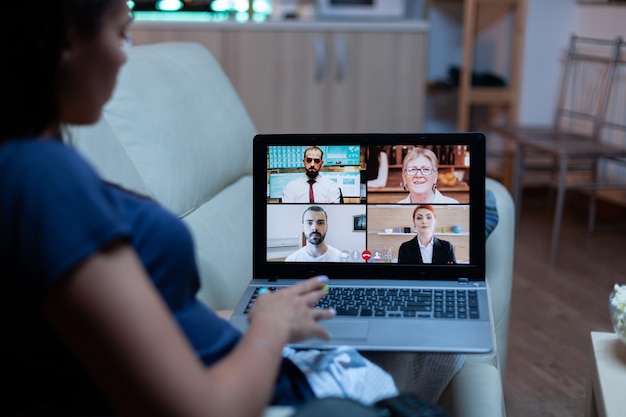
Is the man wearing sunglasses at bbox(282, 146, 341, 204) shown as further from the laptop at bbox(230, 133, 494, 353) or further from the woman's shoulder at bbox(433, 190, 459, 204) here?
the woman's shoulder at bbox(433, 190, 459, 204)

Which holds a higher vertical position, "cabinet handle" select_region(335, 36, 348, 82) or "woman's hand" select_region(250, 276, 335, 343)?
"cabinet handle" select_region(335, 36, 348, 82)

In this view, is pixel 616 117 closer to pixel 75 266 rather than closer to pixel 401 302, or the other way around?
pixel 401 302

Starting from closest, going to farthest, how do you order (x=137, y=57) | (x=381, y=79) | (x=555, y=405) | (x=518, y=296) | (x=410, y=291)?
(x=410, y=291)
(x=137, y=57)
(x=555, y=405)
(x=518, y=296)
(x=381, y=79)

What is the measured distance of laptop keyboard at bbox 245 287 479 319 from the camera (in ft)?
4.21

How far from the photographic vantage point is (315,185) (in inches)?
58.2

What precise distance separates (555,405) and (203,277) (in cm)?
112

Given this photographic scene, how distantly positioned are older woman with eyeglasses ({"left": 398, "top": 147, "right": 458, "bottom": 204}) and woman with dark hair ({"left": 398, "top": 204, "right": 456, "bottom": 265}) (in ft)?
0.08

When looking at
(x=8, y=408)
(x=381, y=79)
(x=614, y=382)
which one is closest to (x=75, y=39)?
(x=8, y=408)

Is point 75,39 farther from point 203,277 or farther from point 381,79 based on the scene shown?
point 381,79

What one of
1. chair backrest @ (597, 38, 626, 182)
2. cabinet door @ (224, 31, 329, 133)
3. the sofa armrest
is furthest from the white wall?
the sofa armrest

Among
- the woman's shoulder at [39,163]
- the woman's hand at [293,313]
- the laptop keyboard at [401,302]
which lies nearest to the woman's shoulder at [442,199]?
the laptop keyboard at [401,302]

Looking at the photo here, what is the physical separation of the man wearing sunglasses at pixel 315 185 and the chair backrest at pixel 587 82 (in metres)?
2.63

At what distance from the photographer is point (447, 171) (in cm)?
145

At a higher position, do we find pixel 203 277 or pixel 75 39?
pixel 75 39
